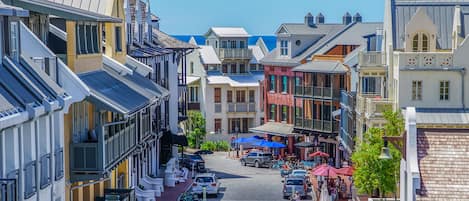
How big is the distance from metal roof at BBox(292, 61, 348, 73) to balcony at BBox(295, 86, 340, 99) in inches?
58.7

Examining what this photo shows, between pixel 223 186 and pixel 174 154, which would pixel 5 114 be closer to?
pixel 223 186

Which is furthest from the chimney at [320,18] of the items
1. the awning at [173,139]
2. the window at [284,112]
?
the awning at [173,139]

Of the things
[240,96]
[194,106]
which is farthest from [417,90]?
[194,106]

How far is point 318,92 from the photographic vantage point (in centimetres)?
7350

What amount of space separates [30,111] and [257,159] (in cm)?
5044

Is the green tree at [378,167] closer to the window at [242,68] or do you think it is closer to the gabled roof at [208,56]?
the gabled roof at [208,56]

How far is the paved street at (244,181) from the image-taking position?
55.3m

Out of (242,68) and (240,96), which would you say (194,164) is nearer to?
(240,96)

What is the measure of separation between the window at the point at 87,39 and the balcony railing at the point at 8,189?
39.0 feet

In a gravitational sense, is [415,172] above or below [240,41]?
below

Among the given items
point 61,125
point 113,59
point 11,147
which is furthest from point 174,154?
point 11,147

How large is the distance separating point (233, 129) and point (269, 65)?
920cm

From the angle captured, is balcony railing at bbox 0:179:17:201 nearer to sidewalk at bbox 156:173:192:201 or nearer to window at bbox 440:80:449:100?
window at bbox 440:80:449:100

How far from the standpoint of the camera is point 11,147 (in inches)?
822
